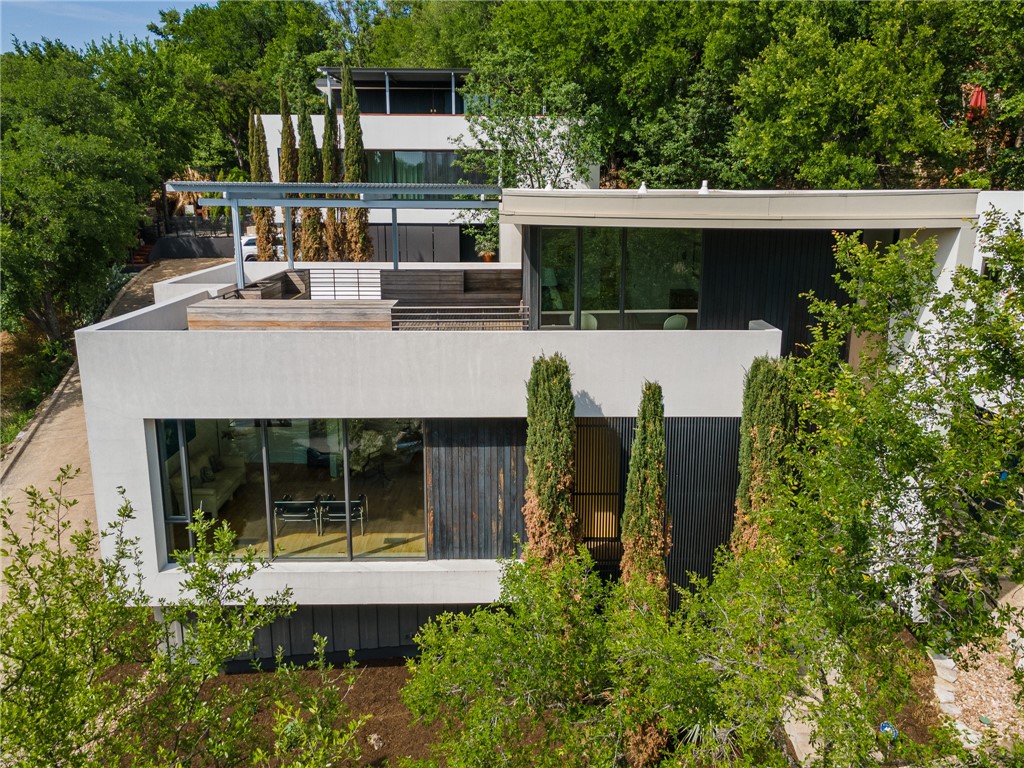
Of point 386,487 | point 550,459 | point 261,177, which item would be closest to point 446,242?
point 261,177

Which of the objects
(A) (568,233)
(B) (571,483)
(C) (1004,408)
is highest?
(A) (568,233)

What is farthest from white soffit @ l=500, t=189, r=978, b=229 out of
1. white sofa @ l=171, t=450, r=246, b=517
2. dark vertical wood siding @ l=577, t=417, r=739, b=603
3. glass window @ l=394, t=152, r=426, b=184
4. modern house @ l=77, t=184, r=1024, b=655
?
glass window @ l=394, t=152, r=426, b=184

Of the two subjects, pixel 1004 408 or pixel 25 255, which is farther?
pixel 25 255

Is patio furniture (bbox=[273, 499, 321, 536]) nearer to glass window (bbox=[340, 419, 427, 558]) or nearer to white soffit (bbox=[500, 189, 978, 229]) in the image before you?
glass window (bbox=[340, 419, 427, 558])

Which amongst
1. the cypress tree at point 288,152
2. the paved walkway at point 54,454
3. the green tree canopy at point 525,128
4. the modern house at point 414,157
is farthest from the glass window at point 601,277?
the cypress tree at point 288,152

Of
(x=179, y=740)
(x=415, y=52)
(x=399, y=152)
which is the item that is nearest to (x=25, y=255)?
(x=399, y=152)

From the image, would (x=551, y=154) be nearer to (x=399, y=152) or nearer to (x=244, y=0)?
(x=399, y=152)
